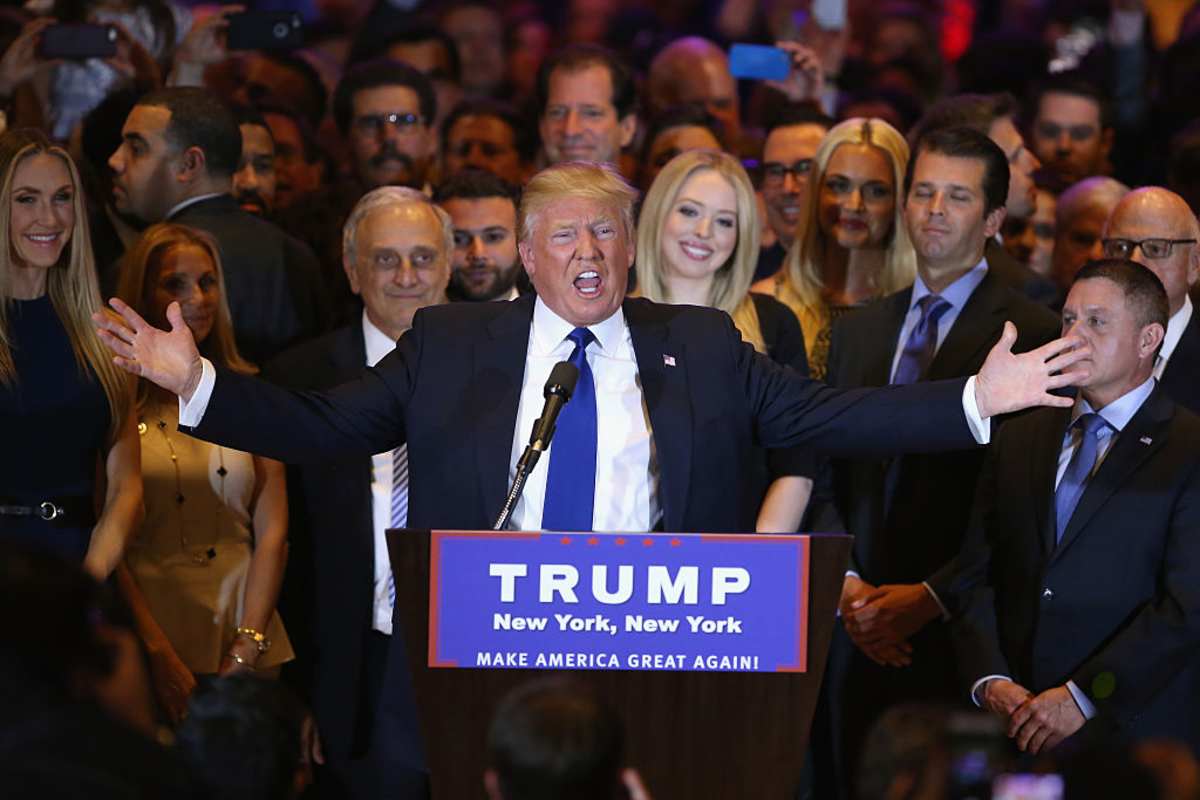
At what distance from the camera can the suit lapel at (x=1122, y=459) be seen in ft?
15.0

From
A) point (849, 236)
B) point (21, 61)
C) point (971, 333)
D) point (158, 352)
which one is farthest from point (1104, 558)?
point (21, 61)

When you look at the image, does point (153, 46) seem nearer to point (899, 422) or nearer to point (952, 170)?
point (952, 170)

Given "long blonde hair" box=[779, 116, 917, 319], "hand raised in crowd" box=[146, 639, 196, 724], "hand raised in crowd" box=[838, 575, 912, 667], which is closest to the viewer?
"hand raised in crowd" box=[146, 639, 196, 724]

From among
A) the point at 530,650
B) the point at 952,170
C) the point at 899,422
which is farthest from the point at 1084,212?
the point at 530,650

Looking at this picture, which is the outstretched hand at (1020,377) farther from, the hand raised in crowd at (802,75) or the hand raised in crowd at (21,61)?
the hand raised in crowd at (21,61)

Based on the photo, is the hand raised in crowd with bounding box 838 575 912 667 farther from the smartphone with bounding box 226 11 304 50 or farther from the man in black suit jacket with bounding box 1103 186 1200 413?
the smartphone with bounding box 226 11 304 50

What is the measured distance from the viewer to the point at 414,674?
3635mm

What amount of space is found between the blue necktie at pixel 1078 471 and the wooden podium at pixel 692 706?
4.20ft

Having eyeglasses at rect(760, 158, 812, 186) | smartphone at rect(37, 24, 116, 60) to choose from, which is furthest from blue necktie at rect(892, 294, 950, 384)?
smartphone at rect(37, 24, 116, 60)

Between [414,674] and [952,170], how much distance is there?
8.91 feet

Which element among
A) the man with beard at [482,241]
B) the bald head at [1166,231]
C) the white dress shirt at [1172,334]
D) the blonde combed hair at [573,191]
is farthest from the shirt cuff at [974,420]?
the man with beard at [482,241]

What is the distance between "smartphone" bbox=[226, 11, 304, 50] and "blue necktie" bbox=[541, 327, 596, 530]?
350 centimetres

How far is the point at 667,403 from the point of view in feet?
13.6

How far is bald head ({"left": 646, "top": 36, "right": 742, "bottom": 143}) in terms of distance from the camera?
26.6ft
